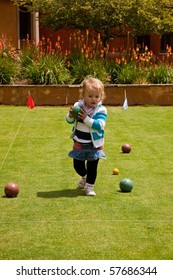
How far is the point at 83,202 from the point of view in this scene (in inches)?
287

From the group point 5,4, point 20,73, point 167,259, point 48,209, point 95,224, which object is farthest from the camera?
point 5,4

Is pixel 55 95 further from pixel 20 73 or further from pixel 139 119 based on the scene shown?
pixel 139 119

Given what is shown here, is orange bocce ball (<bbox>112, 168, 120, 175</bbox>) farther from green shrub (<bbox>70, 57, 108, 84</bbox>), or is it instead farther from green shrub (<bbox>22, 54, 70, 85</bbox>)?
green shrub (<bbox>70, 57, 108, 84</bbox>)

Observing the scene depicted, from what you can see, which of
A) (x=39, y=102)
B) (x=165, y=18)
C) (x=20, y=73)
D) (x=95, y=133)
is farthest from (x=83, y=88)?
(x=165, y=18)

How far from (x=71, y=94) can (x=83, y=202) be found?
407 inches

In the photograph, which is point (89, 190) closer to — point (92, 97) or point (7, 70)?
point (92, 97)

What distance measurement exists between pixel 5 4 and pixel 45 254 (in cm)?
2642

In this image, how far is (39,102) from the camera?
1738 centimetres

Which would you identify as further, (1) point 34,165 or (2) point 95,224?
(1) point 34,165

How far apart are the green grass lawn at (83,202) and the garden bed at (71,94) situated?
4.42 m

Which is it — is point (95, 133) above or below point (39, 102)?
above

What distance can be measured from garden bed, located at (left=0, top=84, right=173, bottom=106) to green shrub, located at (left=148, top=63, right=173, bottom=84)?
2.78ft

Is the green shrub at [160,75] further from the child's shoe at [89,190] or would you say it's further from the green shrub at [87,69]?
the child's shoe at [89,190]

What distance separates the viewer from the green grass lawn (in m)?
5.65
